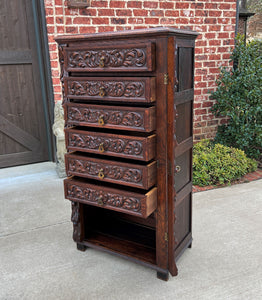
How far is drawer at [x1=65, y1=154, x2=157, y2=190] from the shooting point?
1865 millimetres

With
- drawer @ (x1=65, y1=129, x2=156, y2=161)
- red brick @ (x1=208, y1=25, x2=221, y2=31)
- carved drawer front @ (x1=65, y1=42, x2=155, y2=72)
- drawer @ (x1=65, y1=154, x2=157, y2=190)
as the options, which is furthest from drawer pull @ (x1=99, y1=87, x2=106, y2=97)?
red brick @ (x1=208, y1=25, x2=221, y2=31)

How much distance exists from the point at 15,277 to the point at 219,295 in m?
1.31

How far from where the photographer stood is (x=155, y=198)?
6.41ft

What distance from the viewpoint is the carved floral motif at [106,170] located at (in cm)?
189

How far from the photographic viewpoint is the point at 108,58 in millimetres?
1852

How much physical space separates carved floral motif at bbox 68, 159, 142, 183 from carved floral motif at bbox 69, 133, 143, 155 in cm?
10

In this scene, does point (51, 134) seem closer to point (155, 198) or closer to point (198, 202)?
point (198, 202)

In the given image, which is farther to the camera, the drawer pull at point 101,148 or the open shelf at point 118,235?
the open shelf at point 118,235

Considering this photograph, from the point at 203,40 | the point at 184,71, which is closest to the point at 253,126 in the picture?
the point at 203,40

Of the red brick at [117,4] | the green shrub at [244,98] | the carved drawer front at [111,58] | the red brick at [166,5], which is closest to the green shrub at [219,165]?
the green shrub at [244,98]

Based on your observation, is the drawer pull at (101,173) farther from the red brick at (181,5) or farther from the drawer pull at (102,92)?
the red brick at (181,5)

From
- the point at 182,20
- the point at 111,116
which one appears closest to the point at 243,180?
the point at 182,20

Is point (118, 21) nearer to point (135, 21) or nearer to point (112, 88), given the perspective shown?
point (135, 21)

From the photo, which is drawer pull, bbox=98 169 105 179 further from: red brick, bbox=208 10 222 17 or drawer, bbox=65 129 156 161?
red brick, bbox=208 10 222 17
